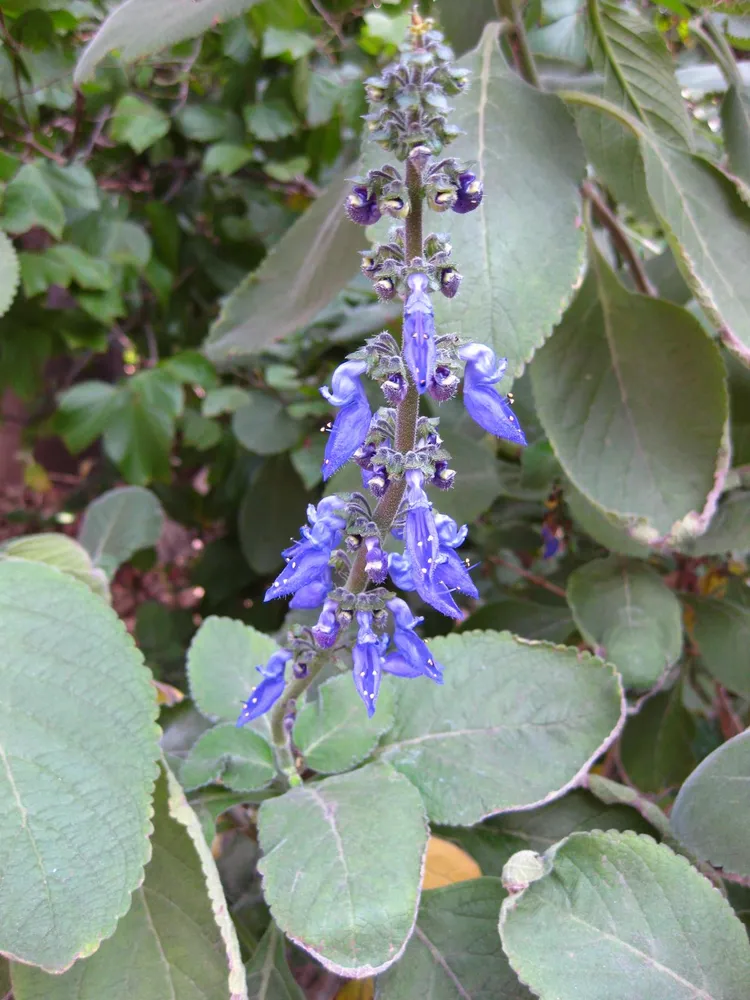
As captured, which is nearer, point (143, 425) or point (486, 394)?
point (486, 394)

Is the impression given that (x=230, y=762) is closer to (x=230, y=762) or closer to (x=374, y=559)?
(x=230, y=762)

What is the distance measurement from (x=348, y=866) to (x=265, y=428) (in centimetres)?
79

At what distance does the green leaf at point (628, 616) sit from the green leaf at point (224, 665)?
38 cm

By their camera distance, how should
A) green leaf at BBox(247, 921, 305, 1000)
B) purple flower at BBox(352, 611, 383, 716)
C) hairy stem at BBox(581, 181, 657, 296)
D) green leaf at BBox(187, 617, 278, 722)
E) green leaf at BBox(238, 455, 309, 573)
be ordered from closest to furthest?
1. purple flower at BBox(352, 611, 383, 716)
2. green leaf at BBox(247, 921, 305, 1000)
3. green leaf at BBox(187, 617, 278, 722)
4. hairy stem at BBox(581, 181, 657, 296)
5. green leaf at BBox(238, 455, 309, 573)

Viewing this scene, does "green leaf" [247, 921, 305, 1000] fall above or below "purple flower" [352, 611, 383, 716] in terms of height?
below

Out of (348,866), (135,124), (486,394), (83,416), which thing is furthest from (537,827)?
(135,124)

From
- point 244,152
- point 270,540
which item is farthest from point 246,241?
point 270,540

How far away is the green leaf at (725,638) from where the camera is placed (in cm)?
95

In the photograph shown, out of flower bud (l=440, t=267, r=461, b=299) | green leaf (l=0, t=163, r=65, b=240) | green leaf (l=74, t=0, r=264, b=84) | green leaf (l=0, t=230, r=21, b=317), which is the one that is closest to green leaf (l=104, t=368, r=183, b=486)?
green leaf (l=0, t=163, r=65, b=240)

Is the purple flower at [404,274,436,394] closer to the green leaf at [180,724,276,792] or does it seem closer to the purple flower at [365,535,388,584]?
the purple flower at [365,535,388,584]

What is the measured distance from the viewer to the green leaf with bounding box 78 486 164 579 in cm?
122

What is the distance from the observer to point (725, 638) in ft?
3.23

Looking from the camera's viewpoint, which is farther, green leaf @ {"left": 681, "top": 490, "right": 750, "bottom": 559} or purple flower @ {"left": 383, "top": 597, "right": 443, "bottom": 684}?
green leaf @ {"left": 681, "top": 490, "right": 750, "bottom": 559}

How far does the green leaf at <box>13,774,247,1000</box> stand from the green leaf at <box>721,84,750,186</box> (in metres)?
0.92
